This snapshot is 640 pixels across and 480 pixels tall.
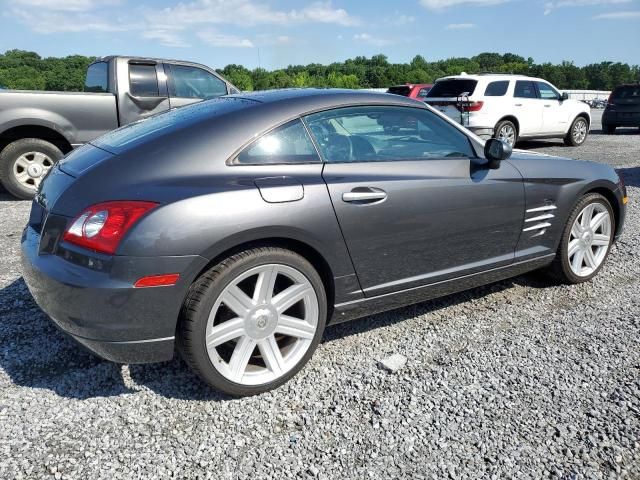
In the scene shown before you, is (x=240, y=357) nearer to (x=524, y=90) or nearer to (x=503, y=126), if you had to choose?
(x=503, y=126)

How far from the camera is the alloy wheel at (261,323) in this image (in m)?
2.48

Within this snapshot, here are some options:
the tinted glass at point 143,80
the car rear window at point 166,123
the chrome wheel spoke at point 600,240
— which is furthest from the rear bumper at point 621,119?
the car rear window at point 166,123

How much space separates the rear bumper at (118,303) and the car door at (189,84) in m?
5.46

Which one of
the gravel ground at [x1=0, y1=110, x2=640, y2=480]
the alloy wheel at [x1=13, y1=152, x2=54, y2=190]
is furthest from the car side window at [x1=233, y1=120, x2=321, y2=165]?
the alloy wheel at [x1=13, y1=152, x2=54, y2=190]

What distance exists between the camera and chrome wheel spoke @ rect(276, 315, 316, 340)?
265 cm

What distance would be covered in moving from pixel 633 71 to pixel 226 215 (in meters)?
109

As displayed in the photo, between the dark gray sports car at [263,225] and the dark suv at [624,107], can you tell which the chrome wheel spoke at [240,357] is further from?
the dark suv at [624,107]

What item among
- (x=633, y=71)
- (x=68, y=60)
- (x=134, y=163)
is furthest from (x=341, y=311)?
(x=633, y=71)

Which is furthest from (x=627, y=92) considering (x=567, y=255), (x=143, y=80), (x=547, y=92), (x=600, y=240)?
(x=567, y=255)

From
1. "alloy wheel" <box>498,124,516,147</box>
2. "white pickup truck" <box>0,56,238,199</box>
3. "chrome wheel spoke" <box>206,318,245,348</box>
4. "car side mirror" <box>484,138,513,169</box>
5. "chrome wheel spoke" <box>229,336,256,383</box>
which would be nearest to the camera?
"chrome wheel spoke" <box>206,318,245,348</box>

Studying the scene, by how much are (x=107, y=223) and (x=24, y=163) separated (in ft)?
17.5

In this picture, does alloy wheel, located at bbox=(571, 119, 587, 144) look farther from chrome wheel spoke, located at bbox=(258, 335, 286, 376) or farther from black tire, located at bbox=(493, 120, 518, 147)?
chrome wheel spoke, located at bbox=(258, 335, 286, 376)

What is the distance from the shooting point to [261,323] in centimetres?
258

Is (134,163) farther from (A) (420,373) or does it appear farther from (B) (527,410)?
(B) (527,410)
